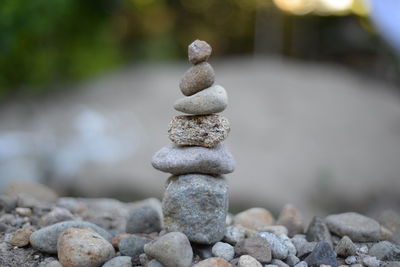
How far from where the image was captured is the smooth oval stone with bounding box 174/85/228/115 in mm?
3041

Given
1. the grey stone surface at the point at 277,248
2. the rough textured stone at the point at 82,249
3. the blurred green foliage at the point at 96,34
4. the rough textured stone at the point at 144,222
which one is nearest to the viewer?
the rough textured stone at the point at 82,249

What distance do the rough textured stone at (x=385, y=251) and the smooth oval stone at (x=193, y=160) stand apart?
1014mm

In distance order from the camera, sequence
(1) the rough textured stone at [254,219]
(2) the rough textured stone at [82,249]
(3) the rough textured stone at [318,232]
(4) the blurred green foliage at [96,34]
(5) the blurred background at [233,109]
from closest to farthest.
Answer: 1. (2) the rough textured stone at [82,249]
2. (3) the rough textured stone at [318,232]
3. (1) the rough textured stone at [254,219]
4. (5) the blurred background at [233,109]
5. (4) the blurred green foliage at [96,34]

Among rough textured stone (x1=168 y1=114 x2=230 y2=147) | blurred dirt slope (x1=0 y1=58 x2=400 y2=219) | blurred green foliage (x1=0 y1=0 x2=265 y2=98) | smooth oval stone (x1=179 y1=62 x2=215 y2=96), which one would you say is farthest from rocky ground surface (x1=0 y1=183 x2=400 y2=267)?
blurred green foliage (x1=0 y1=0 x2=265 y2=98)

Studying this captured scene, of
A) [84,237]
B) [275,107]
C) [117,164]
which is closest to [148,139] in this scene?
[117,164]

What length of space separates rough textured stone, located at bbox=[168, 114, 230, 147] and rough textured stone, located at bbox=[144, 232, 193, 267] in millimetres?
580

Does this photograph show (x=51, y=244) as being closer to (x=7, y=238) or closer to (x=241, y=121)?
(x=7, y=238)

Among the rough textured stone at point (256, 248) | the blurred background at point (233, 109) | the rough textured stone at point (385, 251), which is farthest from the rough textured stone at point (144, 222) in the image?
the blurred background at point (233, 109)

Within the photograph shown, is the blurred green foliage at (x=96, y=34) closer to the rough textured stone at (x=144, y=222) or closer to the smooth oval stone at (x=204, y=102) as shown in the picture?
the rough textured stone at (x=144, y=222)

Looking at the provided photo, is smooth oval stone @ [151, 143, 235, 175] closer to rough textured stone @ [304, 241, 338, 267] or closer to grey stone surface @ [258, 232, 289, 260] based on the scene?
grey stone surface @ [258, 232, 289, 260]

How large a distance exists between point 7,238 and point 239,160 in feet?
19.1

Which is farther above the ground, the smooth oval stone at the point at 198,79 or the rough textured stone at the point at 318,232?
A: the smooth oval stone at the point at 198,79

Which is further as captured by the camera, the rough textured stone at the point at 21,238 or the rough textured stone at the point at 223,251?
the rough textured stone at the point at 21,238

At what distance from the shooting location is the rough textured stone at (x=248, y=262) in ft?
9.26
